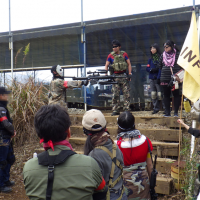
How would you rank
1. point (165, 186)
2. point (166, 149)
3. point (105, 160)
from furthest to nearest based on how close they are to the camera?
point (166, 149) → point (165, 186) → point (105, 160)

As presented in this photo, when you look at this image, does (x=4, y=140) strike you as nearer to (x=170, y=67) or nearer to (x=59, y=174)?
(x=59, y=174)

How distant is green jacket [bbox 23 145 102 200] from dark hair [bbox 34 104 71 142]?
138 mm

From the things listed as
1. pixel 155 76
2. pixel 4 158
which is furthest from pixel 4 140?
pixel 155 76

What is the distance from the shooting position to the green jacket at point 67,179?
1396 millimetres

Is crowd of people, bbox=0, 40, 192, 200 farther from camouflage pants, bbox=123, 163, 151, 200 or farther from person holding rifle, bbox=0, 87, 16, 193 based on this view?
person holding rifle, bbox=0, 87, 16, 193

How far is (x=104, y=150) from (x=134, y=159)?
67 centimetres

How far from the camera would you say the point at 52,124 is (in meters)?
1.55

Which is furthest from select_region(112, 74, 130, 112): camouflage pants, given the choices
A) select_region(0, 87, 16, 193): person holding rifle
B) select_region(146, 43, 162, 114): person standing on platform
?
select_region(0, 87, 16, 193): person holding rifle

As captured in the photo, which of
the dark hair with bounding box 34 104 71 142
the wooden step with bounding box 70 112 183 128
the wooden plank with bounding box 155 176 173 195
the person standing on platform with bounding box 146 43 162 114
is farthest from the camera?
the person standing on platform with bounding box 146 43 162 114

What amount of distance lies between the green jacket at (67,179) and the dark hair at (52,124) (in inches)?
5.4

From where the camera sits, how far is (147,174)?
256cm

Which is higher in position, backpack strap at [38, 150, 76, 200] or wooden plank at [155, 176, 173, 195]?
backpack strap at [38, 150, 76, 200]

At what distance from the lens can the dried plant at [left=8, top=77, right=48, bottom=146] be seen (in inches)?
226

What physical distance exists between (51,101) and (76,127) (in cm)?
92
